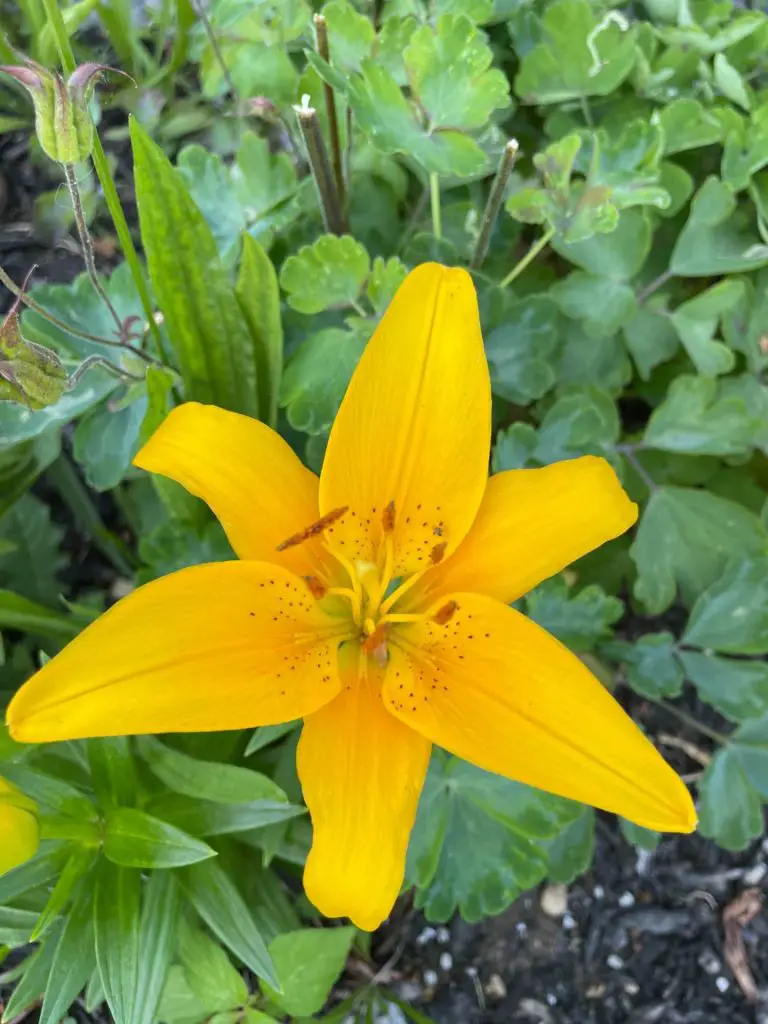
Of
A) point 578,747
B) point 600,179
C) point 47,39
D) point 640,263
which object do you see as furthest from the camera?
point 47,39

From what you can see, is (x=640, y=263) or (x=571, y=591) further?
(x=571, y=591)

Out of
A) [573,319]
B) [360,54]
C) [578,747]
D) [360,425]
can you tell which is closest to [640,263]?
[573,319]

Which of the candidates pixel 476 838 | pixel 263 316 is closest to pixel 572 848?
pixel 476 838

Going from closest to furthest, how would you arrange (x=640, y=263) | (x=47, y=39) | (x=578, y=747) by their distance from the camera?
(x=578, y=747) → (x=640, y=263) → (x=47, y=39)

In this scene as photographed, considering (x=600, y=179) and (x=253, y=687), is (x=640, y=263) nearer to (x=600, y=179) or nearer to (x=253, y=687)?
(x=600, y=179)

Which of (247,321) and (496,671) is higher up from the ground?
(247,321)

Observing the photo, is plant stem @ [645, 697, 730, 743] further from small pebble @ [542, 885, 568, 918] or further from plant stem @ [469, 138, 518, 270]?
plant stem @ [469, 138, 518, 270]

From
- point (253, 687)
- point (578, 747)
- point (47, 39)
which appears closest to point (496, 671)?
point (578, 747)

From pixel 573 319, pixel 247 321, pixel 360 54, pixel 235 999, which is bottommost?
pixel 235 999

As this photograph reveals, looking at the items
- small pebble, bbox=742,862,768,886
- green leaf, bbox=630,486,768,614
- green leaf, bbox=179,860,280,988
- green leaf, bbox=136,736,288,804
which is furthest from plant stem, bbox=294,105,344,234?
small pebble, bbox=742,862,768,886
